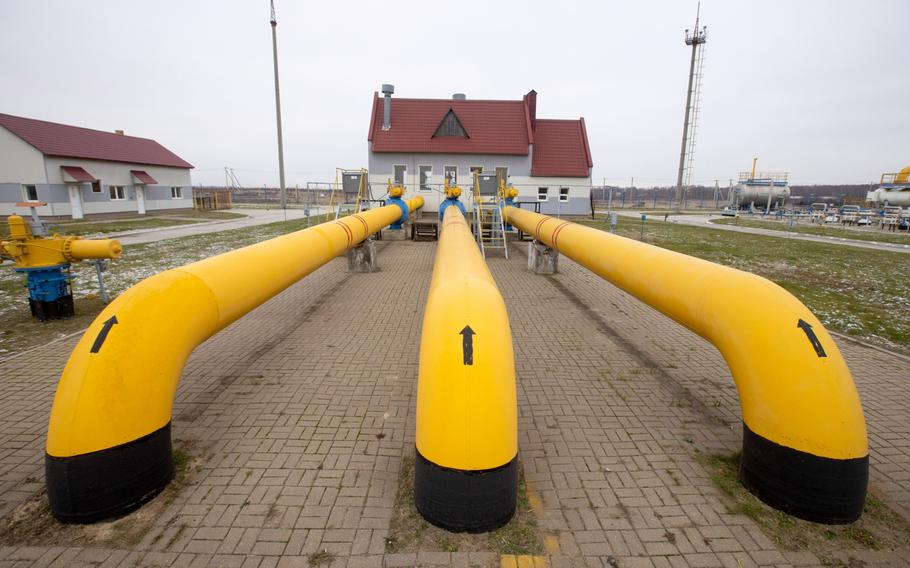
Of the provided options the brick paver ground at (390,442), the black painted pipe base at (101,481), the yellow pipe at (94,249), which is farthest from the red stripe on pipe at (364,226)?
the black painted pipe base at (101,481)

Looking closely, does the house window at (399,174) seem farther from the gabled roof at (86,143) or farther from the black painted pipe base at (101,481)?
the black painted pipe base at (101,481)

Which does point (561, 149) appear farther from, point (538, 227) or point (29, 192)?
point (29, 192)

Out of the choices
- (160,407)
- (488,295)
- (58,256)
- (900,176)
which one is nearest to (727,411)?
(488,295)

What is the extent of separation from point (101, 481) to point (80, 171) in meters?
30.3

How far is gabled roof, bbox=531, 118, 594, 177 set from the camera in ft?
86.9

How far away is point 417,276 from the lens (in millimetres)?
10633

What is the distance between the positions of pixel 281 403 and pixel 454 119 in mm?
23368

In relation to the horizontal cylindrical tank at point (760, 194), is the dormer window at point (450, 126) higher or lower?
higher

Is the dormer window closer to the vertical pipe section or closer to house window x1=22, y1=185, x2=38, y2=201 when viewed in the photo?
house window x1=22, y1=185, x2=38, y2=201

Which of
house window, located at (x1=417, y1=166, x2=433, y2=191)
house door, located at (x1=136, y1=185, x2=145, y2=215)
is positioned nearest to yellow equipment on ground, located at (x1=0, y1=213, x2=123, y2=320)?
house window, located at (x1=417, y1=166, x2=433, y2=191)

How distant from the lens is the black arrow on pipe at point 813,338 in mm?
2816

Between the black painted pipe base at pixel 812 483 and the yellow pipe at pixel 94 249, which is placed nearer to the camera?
the black painted pipe base at pixel 812 483

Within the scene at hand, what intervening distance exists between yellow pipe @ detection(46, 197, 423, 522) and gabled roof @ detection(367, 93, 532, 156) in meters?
22.4

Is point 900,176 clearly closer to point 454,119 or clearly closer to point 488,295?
point 454,119
